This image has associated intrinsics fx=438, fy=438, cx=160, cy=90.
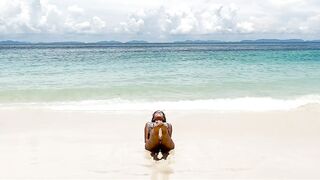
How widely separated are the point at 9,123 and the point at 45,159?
4.12 metres

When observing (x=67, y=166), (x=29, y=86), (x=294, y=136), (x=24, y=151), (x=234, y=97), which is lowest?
(x=67, y=166)

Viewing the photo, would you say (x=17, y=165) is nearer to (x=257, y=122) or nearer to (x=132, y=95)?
(x=257, y=122)

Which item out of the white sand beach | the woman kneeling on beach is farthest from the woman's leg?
the white sand beach

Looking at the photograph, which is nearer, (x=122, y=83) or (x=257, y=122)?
(x=257, y=122)

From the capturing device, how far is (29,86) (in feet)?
70.6

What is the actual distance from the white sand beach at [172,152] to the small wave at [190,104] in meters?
1.67

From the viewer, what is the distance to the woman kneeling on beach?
8273 mm

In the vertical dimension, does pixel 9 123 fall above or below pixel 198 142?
above

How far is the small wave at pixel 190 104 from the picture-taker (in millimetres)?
15273

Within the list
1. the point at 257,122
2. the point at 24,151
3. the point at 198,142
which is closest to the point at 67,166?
the point at 24,151

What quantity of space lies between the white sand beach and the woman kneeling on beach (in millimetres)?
180

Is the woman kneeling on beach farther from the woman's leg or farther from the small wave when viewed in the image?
the small wave

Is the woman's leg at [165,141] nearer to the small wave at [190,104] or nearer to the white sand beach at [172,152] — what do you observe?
the white sand beach at [172,152]

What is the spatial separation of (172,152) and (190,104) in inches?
296
